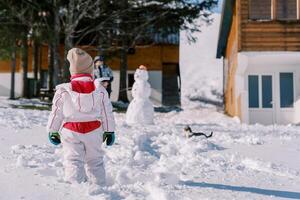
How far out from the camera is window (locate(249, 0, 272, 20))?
15.6 metres

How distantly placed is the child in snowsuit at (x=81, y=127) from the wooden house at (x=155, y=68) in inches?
1042

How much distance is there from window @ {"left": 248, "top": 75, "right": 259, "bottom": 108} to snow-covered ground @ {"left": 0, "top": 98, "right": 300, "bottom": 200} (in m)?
7.49

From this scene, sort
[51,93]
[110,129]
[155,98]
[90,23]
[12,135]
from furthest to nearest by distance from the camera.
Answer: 1. [155,98]
2. [51,93]
3. [90,23]
4. [12,135]
5. [110,129]

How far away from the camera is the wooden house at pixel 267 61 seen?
15.5 metres

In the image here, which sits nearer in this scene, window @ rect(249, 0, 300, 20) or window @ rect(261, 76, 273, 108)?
window @ rect(249, 0, 300, 20)

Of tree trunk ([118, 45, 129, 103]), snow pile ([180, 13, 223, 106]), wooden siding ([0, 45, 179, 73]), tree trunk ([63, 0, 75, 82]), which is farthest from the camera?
snow pile ([180, 13, 223, 106])

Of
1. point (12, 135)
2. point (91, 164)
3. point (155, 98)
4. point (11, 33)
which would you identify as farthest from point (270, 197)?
point (155, 98)

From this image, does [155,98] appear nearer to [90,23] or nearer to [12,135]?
[90,23]

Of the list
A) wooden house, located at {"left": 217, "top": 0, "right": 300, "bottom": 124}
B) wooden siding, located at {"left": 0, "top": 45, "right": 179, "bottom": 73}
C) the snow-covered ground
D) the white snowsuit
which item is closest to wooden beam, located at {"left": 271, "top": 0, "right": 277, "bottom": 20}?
wooden house, located at {"left": 217, "top": 0, "right": 300, "bottom": 124}

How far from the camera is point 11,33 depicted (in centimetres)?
2184

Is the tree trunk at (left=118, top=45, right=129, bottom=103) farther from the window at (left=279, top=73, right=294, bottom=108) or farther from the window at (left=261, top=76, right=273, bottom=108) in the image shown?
the window at (left=279, top=73, right=294, bottom=108)

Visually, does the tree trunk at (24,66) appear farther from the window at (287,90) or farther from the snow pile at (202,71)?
the window at (287,90)

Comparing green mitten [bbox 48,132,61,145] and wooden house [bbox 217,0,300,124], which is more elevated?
wooden house [bbox 217,0,300,124]

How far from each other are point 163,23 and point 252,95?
863 cm
